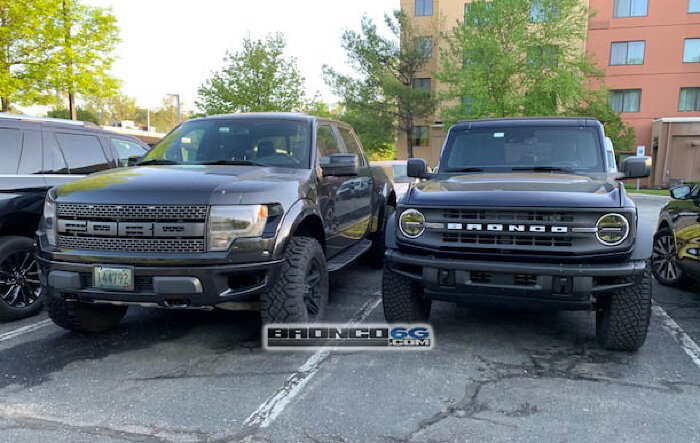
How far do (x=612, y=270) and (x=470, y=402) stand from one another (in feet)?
4.20

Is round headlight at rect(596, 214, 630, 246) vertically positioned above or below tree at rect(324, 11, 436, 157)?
below

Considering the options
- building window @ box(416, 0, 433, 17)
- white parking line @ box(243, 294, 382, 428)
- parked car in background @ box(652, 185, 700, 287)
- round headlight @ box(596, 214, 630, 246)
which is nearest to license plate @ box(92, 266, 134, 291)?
white parking line @ box(243, 294, 382, 428)

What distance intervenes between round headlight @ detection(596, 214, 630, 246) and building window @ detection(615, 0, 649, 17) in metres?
36.4

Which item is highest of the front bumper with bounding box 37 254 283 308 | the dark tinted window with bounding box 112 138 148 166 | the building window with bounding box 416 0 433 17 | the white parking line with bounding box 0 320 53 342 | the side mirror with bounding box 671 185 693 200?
the building window with bounding box 416 0 433 17

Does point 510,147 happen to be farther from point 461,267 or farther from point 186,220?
point 186,220

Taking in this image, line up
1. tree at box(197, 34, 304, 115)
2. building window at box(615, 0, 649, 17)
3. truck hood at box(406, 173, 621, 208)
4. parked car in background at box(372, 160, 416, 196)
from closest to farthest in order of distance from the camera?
truck hood at box(406, 173, 621, 208)
parked car in background at box(372, 160, 416, 196)
tree at box(197, 34, 304, 115)
building window at box(615, 0, 649, 17)

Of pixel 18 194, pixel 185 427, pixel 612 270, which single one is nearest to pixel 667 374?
pixel 612 270

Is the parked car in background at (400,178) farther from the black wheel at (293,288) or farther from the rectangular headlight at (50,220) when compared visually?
the rectangular headlight at (50,220)

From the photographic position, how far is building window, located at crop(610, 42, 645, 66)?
33219 millimetres

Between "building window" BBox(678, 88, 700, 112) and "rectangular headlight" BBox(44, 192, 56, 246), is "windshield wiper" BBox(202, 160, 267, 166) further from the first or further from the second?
"building window" BBox(678, 88, 700, 112)

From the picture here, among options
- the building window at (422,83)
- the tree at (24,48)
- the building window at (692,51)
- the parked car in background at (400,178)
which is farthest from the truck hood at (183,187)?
the building window at (692,51)

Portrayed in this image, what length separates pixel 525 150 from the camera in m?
5.04

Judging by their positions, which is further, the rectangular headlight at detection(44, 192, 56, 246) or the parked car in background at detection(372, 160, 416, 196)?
the parked car in background at detection(372, 160, 416, 196)

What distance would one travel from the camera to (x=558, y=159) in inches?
193
